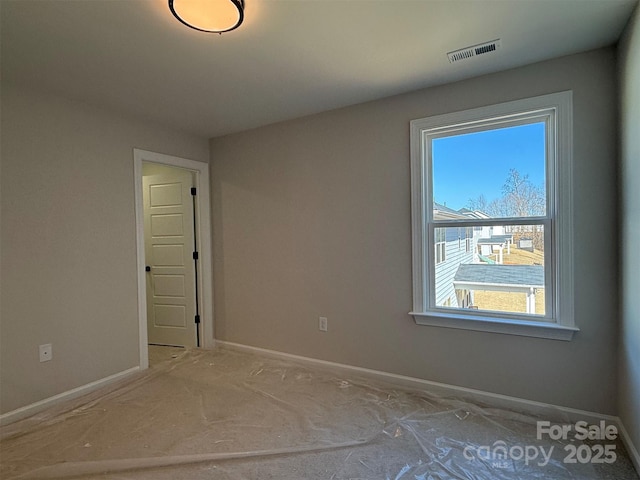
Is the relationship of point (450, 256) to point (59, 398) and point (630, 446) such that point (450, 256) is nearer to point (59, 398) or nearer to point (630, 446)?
point (630, 446)

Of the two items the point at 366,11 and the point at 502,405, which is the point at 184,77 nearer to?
the point at 366,11

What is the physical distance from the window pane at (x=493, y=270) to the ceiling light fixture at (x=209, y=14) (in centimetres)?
204

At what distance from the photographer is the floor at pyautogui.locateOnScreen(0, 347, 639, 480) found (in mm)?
1801

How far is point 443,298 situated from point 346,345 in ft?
3.20

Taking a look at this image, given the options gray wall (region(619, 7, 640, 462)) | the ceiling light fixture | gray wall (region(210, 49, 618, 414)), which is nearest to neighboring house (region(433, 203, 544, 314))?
gray wall (region(210, 49, 618, 414))

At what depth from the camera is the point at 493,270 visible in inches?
98.4

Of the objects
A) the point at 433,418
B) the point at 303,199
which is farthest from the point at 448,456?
the point at 303,199

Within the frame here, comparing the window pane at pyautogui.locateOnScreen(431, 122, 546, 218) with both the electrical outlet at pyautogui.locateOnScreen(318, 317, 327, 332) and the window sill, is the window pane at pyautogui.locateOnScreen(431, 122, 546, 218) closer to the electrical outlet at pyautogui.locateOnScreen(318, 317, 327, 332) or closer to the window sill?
the window sill

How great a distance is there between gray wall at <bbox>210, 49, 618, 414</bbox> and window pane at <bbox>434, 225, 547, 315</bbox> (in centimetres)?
23

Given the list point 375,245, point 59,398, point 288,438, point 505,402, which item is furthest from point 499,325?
point 59,398

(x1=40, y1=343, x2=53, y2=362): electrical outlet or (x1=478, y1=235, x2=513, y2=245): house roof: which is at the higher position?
(x1=478, y1=235, x2=513, y2=245): house roof

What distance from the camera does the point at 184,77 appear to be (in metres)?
2.36

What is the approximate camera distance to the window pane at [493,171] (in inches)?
91.9

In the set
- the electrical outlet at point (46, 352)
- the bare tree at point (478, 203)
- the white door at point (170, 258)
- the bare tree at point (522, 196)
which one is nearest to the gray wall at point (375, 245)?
the bare tree at point (522, 196)
